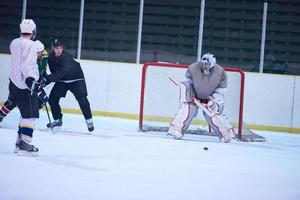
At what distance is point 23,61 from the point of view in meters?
4.93

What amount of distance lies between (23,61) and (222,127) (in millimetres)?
3178

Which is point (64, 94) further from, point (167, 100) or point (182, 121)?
point (167, 100)

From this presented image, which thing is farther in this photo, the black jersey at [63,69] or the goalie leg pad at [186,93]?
the goalie leg pad at [186,93]

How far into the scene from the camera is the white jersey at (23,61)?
4.91 metres

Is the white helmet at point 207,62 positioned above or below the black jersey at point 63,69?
above

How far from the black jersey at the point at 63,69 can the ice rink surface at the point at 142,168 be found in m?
0.59

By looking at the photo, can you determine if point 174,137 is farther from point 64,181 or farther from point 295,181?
point 64,181

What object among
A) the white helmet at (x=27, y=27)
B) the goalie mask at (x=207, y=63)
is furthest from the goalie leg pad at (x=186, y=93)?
the white helmet at (x=27, y=27)

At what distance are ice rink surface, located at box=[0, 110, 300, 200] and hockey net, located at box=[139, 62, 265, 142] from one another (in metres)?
0.64

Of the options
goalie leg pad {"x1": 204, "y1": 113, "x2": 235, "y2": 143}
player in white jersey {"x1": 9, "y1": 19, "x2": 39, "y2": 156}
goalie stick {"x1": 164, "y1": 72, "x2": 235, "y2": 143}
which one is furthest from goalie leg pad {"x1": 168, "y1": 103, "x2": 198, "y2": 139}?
player in white jersey {"x1": 9, "y1": 19, "x2": 39, "y2": 156}

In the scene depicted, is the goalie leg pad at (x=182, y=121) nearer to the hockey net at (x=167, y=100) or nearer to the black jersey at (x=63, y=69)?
the hockey net at (x=167, y=100)

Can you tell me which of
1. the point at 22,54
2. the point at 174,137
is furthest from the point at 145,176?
the point at 174,137

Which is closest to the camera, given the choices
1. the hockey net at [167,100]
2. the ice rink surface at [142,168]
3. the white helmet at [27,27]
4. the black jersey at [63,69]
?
the ice rink surface at [142,168]

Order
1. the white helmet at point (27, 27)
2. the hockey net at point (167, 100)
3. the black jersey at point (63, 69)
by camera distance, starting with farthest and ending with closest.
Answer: the hockey net at point (167, 100) < the black jersey at point (63, 69) < the white helmet at point (27, 27)
